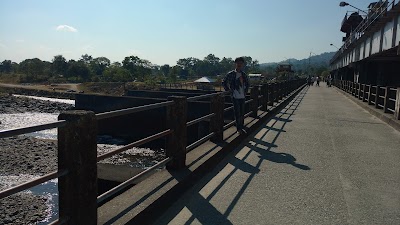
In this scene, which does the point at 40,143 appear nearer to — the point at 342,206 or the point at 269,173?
the point at 269,173

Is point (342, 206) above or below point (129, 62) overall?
below

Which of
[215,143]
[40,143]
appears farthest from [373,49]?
[40,143]

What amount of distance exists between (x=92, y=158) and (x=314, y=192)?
300 centimetres

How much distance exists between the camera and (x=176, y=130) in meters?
4.48

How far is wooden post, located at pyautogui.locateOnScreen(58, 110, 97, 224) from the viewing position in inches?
102

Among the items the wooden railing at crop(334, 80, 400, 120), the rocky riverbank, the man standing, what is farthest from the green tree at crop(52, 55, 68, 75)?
the man standing

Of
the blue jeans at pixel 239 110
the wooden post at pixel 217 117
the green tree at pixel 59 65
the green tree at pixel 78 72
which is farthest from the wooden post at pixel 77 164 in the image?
the green tree at pixel 59 65

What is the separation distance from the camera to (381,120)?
12.1 meters

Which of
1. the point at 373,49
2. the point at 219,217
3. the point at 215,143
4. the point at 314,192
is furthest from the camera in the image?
the point at 373,49

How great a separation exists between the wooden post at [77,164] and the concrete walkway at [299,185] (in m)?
1.00

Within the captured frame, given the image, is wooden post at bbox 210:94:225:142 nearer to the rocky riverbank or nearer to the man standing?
the man standing

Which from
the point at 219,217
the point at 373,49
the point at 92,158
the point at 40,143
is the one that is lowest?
the point at 40,143

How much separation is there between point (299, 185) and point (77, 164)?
322 cm

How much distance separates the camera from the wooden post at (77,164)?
2582 mm
